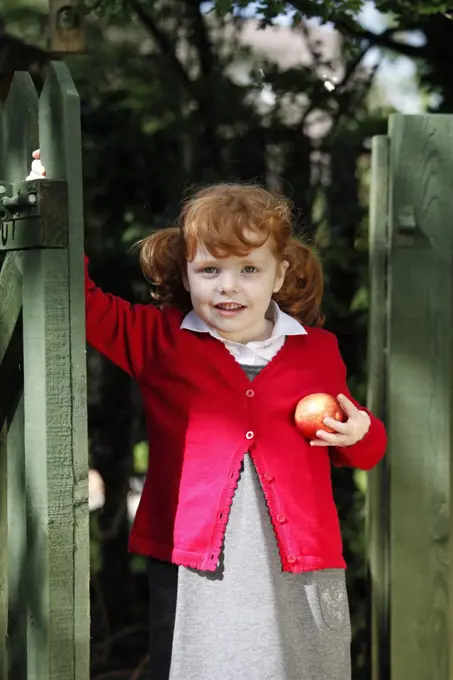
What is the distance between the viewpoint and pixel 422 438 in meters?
3.17

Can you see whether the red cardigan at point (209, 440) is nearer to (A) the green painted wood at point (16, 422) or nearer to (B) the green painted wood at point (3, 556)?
(A) the green painted wood at point (16, 422)

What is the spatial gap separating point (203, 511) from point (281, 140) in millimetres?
1929

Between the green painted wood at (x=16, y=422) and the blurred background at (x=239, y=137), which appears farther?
the blurred background at (x=239, y=137)

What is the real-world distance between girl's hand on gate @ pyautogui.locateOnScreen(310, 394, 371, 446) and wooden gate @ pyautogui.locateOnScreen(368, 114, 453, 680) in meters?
0.38

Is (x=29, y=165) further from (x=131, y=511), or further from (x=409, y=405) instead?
(x=131, y=511)

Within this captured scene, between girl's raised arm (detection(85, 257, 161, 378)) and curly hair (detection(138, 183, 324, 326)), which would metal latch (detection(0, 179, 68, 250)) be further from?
curly hair (detection(138, 183, 324, 326))

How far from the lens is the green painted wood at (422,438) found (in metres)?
3.15

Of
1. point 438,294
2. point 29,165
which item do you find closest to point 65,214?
point 29,165

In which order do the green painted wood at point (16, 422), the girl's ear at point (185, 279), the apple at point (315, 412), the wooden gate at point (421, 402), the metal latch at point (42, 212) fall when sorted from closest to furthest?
the metal latch at point (42, 212) < the green painted wood at point (16, 422) < the apple at point (315, 412) < the girl's ear at point (185, 279) < the wooden gate at point (421, 402)

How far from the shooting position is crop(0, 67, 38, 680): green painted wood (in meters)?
2.60

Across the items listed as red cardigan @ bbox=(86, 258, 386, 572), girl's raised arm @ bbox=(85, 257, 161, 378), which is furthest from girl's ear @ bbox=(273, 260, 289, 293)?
girl's raised arm @ bbox=(85, 257, 161, 378)

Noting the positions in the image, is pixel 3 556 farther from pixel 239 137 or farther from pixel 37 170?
pixel 239 137

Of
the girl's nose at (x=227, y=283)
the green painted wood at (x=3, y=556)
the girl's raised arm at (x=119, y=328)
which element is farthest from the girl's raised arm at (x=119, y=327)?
the green painted wood at (x=3, y=556)

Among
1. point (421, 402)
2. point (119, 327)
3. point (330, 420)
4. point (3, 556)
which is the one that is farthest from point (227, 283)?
point (3, 556)
